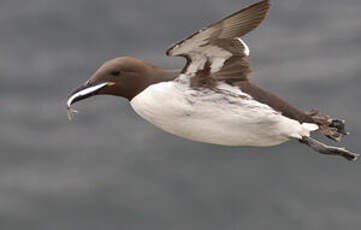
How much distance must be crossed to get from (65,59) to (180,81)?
885 centimetres

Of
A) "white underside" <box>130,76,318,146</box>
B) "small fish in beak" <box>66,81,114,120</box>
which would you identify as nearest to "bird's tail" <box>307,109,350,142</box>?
"white underside" <box>130,76,318,146</box>

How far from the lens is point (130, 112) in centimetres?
1747

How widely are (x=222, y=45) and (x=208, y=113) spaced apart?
2.06 ft

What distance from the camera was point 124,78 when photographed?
9.27 m

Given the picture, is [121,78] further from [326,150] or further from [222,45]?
[326,150]

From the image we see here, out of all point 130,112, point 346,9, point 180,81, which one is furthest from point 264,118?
point 346,9

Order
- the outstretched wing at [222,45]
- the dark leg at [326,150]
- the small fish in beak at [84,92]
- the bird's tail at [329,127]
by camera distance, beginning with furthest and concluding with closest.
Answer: the bird's tail at [329,127] < the dark leg at [326,150] < the small fish in beak at [84,92] < the outstretched wing at [222,45]

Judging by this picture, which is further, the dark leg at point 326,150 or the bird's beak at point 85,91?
the dark leg at point 326,150

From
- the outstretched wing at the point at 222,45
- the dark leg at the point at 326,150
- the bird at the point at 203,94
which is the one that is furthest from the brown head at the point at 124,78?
the dark leg at the point at 326,150

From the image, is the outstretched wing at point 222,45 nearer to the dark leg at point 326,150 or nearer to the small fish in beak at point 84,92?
the small fish in beak at point 84,92

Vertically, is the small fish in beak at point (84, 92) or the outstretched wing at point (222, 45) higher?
the outstretched wing at point (222, 45)

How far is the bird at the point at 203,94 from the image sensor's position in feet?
30.0

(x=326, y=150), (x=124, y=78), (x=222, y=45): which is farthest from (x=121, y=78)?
(x=326, y=150)

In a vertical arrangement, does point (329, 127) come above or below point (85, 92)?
below
